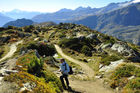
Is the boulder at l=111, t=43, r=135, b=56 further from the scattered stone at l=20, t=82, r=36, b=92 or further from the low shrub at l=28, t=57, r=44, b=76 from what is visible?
the scattered stone at l=20, t=82, r=36, b=92

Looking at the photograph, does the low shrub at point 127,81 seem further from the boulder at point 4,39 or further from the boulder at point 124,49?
the boulder at point 4,39

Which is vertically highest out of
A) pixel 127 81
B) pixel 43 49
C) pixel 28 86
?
pixel 28 86

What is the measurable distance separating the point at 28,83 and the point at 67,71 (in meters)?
3.93

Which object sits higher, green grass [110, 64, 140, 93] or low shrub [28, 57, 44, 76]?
low shrub [28, 57, 44, 76]

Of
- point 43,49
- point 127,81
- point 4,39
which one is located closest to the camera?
point 127,81

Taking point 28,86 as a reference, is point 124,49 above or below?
below

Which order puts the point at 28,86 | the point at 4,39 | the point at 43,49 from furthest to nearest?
the point at 4,39
the point at 43,49
the point at 28,86

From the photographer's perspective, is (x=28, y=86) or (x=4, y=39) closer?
(x=28, y=86)

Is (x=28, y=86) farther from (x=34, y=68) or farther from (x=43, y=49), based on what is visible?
(x=43, y=49)

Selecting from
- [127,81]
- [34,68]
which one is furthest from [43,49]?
[127,81]

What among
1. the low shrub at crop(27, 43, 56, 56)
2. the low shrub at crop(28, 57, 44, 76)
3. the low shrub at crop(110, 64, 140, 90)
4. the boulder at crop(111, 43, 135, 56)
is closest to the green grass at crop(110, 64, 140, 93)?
the low shrub at crop(110, 64, 140, 90)

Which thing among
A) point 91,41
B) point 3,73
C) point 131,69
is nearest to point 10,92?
point 3,73

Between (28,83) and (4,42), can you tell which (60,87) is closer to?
(28,83)

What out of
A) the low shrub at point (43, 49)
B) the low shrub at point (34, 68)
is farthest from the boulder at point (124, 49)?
the low shrub at point (34, 68)
